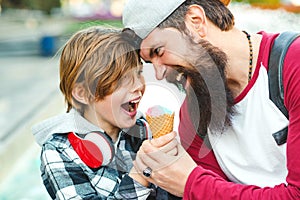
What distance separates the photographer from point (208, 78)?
6.24 feet

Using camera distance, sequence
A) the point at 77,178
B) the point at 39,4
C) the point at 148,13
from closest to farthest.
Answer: the point at 148,13, the point at 77,178, the point at 39,4

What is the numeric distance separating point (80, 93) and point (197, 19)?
1.62 ft

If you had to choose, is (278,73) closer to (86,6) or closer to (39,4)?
(86,6)

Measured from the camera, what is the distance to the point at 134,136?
2.18 meters

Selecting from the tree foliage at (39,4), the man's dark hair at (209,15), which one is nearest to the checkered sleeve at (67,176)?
the man's dark hair at (209,15)

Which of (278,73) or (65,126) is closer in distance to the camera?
(278,73)

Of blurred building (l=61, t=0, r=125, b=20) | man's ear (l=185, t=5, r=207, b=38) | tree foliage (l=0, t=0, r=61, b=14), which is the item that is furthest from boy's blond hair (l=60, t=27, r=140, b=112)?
tree foliage (l=0, t=0, r=61, b=14)

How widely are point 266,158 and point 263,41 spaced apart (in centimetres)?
39

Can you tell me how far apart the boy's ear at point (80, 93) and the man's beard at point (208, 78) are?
1.11ft

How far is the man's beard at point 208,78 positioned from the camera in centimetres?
188

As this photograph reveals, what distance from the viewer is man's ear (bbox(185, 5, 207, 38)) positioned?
1887 millimetres

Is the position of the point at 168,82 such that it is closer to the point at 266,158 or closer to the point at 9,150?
the point at 266,158

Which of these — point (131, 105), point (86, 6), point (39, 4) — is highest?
point (131, 105)

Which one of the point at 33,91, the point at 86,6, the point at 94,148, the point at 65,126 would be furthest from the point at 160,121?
the point at 86,6
